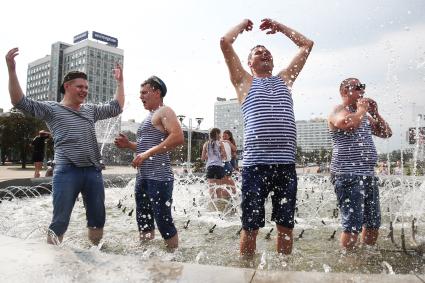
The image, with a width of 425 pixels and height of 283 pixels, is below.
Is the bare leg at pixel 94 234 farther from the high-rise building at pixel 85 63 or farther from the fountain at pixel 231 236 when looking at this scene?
the high-rise building at pixel 85 63

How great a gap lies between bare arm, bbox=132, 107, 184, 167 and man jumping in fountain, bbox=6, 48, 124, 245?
1.71ft

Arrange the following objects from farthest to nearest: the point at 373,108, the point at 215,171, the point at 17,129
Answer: the point at 17,129 → the point at 215,171 → the point at 373,108

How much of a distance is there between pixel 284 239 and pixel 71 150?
1970 mm

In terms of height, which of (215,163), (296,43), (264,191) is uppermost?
(296,43)

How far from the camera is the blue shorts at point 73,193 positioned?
11.4 ft

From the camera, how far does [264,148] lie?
3018 mm

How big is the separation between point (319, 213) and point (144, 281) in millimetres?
5786

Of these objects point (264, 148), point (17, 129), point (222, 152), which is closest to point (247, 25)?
point (264, 148)

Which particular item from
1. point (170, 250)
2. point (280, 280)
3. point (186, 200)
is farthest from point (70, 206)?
point (186, 200)

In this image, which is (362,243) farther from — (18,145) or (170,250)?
(18,145)

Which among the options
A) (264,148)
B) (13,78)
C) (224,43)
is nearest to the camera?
(264,148)

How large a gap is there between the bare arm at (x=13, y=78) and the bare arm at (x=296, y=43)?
208 cm

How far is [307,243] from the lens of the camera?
438 cm

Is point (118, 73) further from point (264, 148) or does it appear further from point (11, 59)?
point (264, 148)
